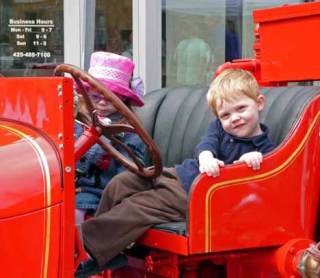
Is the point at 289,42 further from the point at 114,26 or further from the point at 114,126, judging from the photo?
the point at 114,26

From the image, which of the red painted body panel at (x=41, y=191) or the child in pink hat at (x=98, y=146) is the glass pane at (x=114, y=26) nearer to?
the child in pink hat at (x=98, y=146)

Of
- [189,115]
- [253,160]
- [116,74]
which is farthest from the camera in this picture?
[189,115]

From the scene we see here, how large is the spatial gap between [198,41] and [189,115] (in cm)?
372

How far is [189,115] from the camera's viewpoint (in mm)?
3953

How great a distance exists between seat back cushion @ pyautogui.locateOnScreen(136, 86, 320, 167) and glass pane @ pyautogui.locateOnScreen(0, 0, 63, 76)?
3214 millimetres

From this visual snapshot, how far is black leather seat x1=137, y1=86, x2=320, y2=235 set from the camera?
3.47 m

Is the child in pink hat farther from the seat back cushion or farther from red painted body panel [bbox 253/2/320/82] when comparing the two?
red painted body panel [bbox 253/2/320/82]

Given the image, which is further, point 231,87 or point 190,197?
point 231,87

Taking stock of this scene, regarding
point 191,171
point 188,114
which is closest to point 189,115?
point 188,114

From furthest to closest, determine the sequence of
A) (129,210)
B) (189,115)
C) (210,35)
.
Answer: (210,35) → (189,115) → (129,210)

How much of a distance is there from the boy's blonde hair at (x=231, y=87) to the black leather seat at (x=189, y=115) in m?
0.25

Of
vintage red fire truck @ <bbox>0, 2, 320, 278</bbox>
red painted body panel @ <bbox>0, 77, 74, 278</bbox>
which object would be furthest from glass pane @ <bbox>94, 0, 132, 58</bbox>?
red painted body panel @ <bbox>0, 77, 74, 278</bbox>

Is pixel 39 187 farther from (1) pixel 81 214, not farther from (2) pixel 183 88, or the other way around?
(2) pixel 183 88

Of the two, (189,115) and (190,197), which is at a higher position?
(189,115)
